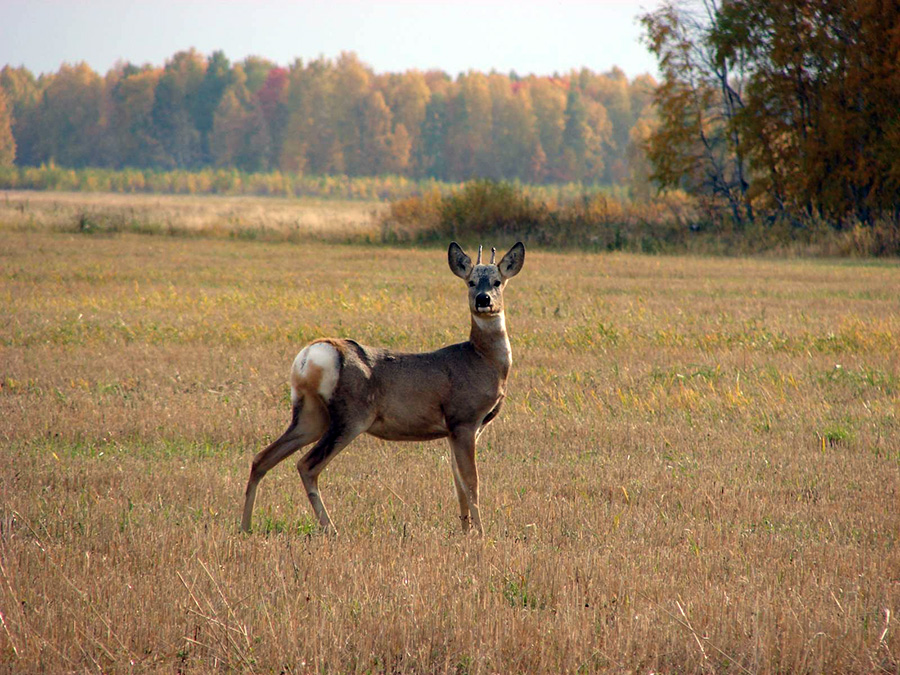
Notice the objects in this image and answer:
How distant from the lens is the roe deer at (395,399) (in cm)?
607

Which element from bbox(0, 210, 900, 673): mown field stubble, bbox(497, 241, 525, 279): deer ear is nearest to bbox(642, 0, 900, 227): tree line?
bbox(0, 210, 900, 673): mown field stubble

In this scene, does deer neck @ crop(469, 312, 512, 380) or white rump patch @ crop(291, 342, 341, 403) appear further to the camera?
deer neck @ crop(469, 312, 512, 380)

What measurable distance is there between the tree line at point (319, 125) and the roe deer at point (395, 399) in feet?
417

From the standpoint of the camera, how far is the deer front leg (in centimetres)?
616

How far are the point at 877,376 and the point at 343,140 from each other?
130749 mm

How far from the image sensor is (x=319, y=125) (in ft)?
453

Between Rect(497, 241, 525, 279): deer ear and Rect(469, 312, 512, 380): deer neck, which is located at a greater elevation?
Rect(497, 241, 525, 279): deer ear

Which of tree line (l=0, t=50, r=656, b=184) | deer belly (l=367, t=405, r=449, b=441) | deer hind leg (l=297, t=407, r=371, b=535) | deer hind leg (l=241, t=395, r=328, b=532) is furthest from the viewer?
tree line (l=0, t=50, r=656, b=184)

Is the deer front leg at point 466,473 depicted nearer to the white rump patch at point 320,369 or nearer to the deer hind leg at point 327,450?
the deer hind leg at point 327,450

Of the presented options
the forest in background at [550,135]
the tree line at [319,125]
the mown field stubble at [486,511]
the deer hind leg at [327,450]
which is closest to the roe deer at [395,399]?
the deer hind leg at [327,450]

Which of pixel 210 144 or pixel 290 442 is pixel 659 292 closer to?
pixel 290 442

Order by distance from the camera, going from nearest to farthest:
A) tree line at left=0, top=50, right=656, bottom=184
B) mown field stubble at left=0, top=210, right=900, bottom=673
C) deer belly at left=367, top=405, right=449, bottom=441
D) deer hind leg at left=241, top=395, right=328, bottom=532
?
mown field stubble at left=0, top=210, right=900, bottom=673 → deer hind leg at left=241, top=395, right=328, bottom=532 → deer belly at left=367, top=405, right=449, bottom=441 → tree line at left=0, top=50, right=656, bottom=184

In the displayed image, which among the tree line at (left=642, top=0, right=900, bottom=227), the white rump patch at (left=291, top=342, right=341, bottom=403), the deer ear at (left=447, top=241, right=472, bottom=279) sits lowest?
the white rump patch at (left=291, top=342, right=341, bottom=403)

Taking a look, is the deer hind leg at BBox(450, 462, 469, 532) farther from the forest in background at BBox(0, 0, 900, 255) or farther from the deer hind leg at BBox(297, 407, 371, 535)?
the forest in background at BBox(0, 0, 900, 255)
